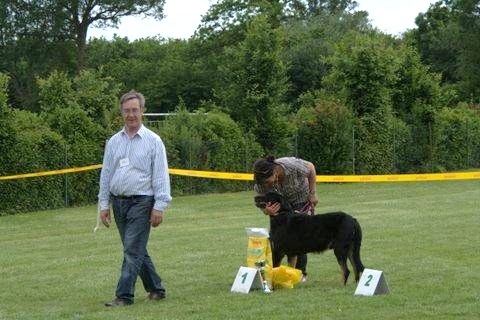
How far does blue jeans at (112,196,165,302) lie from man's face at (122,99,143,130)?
0.70m

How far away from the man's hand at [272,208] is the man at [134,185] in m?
1.21

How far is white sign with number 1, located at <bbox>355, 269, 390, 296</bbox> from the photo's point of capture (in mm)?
8781

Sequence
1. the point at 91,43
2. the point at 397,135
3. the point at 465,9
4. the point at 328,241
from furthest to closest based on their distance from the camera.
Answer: the point at 91,43 → the point at 465,9 → the point at 397,135 → the point at 328,241

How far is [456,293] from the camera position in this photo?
8898 millimetres

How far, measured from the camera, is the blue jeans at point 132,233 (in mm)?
8602

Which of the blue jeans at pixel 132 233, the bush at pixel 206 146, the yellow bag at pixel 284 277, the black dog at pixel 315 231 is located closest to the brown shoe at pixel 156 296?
the blue jeans at pixel 132 233

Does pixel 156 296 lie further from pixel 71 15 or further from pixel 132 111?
pixel 71 15

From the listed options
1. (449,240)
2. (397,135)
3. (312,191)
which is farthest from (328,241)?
(397,135)

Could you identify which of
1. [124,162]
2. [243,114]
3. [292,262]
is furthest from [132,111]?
[243,114]

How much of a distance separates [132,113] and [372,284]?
9.28 ft

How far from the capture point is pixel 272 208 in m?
9.41

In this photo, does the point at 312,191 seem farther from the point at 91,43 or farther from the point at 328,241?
the point at 91,43

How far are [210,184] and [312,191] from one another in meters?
19.3

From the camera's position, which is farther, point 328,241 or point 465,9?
point 465,9
